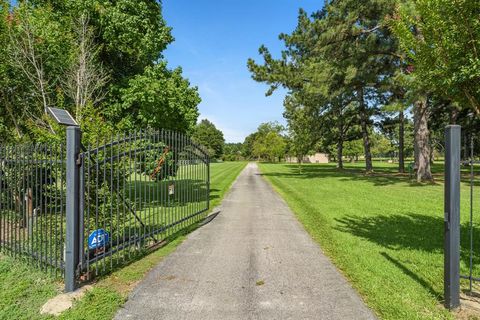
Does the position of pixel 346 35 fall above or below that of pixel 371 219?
above

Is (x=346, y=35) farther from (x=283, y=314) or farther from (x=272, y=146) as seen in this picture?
(x=272, y=146)

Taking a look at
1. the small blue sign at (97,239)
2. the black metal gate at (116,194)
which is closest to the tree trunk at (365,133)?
the black metal gate at (116,194)

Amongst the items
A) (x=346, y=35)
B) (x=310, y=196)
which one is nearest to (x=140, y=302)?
(x=310, y=196)

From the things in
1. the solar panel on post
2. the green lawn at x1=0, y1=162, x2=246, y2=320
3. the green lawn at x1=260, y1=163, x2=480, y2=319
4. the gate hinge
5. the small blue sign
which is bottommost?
the green lawn at x1=0, y1=162, x2=246, y2=320

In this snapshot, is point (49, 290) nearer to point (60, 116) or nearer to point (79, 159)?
point (79, 159)

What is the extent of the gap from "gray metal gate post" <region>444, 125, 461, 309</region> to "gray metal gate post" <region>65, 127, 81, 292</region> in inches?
191

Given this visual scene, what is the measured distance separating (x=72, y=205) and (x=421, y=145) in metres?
21.0

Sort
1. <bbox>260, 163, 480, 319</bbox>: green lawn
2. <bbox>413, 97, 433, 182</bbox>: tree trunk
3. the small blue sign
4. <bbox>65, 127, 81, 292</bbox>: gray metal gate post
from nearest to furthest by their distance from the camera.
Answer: <bbox>260, 163, 480, 319</bbox>: green lawn, <bbox>65, 127, 81, 292</bbox>: gray metal gate post, the small blue sign, <bbox>413, 97, 433, 182</bbox>: tree trunk

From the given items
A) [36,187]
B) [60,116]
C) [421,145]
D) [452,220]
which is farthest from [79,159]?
[421,145]

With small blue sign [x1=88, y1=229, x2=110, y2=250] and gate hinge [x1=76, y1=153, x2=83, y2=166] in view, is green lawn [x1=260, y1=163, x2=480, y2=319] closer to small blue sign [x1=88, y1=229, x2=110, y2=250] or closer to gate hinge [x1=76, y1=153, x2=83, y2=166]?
small blue sign [x1=88, y1=229, x2=110, y2=250]

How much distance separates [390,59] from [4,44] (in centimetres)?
1963

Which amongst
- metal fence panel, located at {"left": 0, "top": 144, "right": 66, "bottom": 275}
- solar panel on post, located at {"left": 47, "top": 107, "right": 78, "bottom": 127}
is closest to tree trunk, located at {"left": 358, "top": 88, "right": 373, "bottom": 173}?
metal fence panel, located at {"left": 0, "top": 144, "right": 66, "bottom": 275}

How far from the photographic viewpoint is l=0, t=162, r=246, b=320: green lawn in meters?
3.70

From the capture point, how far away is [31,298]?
4.13 m
